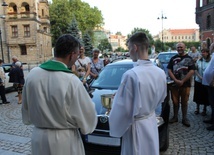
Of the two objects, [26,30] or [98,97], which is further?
[26,30]

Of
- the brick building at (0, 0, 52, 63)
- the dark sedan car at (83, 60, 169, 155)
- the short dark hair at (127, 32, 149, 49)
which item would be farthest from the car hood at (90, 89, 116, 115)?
the brick building at (0, 0, 52, 63)

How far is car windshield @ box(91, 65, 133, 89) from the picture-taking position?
554 centimetres

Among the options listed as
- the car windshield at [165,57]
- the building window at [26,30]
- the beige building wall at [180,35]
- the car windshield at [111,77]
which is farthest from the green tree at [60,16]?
the beige building wall at [180,35]

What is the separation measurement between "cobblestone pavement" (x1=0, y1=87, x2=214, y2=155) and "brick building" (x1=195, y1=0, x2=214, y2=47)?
133 ft

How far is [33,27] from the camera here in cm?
4397

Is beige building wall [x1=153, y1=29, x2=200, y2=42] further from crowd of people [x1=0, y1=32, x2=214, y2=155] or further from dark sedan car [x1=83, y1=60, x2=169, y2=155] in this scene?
crowd of people [x1=0, y1=32, x2=214, y2=155]

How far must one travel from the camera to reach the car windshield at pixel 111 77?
554cm

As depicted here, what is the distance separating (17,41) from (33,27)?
429 centimetres

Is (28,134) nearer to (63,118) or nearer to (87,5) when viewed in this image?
(63,118)

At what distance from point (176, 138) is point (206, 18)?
45646 millimetres

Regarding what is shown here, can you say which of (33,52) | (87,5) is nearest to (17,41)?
(33,52)

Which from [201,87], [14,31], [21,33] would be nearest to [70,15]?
[21,33]

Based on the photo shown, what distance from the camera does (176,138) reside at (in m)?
5.21

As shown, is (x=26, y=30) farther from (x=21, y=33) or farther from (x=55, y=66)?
(x=55, y=66)
